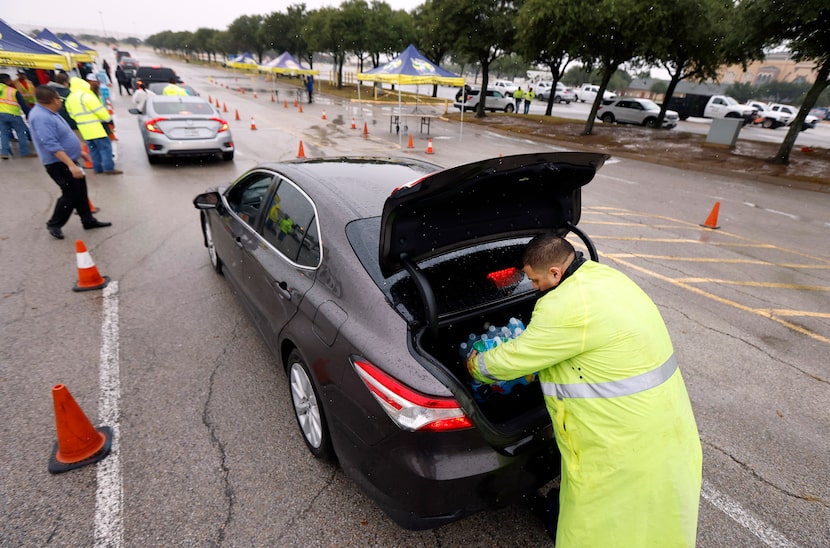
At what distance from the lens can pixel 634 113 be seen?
25266mm

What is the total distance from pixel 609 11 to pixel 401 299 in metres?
17.4

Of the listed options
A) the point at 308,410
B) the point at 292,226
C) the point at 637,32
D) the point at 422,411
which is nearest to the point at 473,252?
the point at 422,411

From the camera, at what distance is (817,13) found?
1178 cm

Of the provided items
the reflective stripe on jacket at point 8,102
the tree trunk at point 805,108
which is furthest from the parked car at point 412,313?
the tree trunk at point 805,108

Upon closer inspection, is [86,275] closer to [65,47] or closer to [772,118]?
[65,47]

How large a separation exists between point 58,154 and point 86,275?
86.4 inches

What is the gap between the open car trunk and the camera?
2.04 m

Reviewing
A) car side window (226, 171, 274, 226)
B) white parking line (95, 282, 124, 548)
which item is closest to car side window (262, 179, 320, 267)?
car side window (226, 171, 274, 226)

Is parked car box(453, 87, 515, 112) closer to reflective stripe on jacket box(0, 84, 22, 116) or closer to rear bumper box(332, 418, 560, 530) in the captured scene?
reflective stripe on jacket box(0, 84, 22, 116)

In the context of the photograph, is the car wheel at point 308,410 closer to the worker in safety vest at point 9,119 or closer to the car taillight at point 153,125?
the car taillight at point 153,125

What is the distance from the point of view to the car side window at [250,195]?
3678mm

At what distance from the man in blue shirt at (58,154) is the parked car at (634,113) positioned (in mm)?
26175

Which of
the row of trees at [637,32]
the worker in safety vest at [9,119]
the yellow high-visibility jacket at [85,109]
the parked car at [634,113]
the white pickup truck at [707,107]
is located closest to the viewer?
the yellow high-visibility jacket at [85,109]

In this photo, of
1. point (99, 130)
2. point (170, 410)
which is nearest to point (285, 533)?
point (170, 410)
